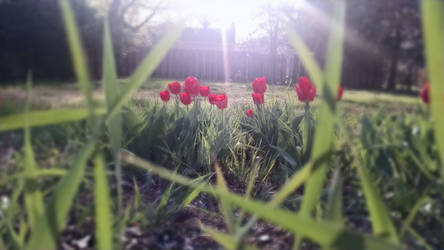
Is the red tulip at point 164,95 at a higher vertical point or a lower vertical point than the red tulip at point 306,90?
lower

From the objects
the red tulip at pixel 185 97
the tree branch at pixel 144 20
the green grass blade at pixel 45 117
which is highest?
the tree branch at pixel 144 20

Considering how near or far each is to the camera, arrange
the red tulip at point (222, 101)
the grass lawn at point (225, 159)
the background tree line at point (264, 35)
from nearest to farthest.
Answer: the grass lawn at point (225, 159), the background tree line at point (264, 35), the red tulip at point (222, 101)

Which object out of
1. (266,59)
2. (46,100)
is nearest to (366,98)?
(266,59)

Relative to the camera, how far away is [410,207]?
23.0 inches

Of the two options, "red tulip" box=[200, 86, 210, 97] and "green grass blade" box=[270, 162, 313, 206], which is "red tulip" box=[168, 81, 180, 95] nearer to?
"red tulip" box=[200, 86, 210, 97]

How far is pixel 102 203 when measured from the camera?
0.45m

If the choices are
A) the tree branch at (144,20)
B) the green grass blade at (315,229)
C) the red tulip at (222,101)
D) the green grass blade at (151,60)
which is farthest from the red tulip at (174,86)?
the green grass blade at (315,229)

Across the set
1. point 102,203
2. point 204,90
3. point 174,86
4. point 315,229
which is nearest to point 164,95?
point 174,86

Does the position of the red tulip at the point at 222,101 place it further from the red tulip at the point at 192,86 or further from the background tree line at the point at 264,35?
the background tree line at the point at 264,35

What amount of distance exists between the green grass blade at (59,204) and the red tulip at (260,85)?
3.24ft

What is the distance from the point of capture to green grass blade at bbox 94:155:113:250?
444mm

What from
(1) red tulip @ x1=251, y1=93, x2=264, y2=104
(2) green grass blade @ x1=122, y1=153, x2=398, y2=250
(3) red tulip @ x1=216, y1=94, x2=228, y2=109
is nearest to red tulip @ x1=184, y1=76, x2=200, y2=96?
(3) red tulip @ x1=216, y1=94, x2=228, y2=109

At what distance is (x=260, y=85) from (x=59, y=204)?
103cm

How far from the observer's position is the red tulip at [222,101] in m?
1.57
